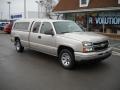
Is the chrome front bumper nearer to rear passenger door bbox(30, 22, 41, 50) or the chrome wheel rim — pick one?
the chrome wheel rim

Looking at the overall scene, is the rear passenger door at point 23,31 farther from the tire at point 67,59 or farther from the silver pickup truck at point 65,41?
the tire at point 67,59

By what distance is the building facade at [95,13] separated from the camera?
1923cm

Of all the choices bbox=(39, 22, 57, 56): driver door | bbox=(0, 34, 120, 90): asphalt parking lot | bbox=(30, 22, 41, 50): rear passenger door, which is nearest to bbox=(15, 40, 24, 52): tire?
bbox=(30, 22, 41, 50): rear passenger door

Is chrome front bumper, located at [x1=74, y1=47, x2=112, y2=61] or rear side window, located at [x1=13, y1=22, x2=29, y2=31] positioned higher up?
rear side window, located at [x1=13, y1=22, x2=29, y2=31]

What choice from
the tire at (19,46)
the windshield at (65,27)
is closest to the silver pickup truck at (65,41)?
the windshield at (65,27)

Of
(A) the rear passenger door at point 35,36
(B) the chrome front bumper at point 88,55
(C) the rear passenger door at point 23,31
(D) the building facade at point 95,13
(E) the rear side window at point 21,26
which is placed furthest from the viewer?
(D) the building facade at point 95,13

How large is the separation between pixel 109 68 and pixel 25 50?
5817mm

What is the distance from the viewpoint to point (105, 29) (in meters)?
20.8

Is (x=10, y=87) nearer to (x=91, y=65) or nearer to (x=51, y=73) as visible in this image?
(x=51, y=73)

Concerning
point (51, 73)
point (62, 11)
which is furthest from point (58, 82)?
point (62, 11)

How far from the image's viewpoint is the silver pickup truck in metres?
7.55

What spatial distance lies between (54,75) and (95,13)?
49.4ft

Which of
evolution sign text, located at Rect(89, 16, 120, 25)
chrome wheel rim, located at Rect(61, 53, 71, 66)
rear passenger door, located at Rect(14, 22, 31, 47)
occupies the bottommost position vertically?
chrome wheel rim, located at Rect(61, 53, 71, 66)

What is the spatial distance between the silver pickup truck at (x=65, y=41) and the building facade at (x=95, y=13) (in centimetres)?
1017
